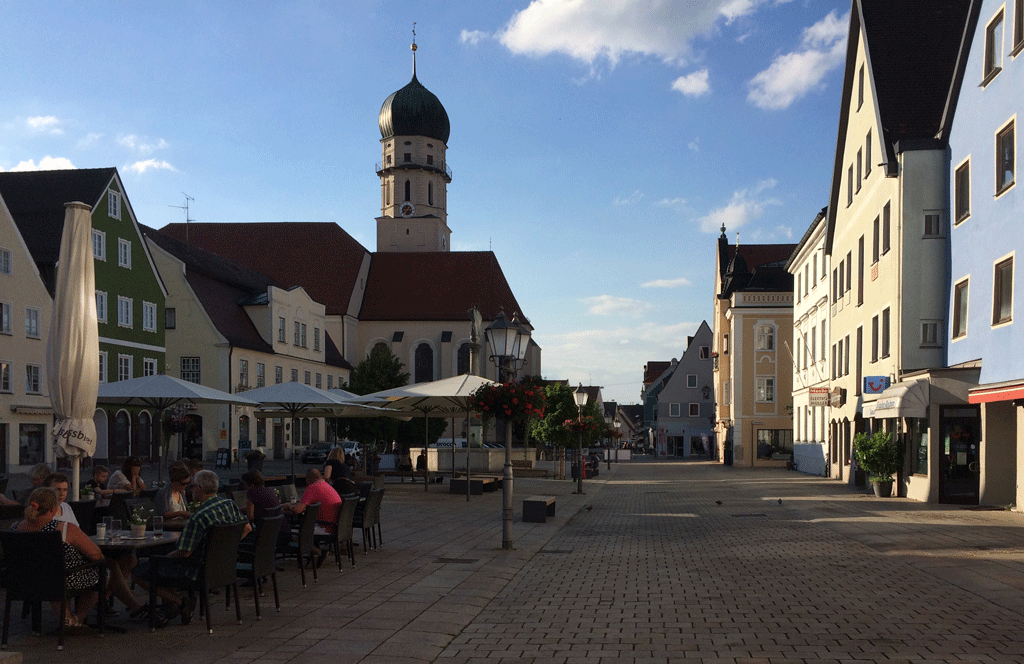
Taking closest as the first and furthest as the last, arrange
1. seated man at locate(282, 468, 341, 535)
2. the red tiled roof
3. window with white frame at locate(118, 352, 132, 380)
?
seated man at locate(282, 468, 341, 535) → window with white frame at locate(118, 352, 132, 380) → the red tiled roof

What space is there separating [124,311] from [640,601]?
41.9 m

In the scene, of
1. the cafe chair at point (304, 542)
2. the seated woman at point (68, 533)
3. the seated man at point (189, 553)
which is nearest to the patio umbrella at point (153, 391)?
the cafe chair at point (304, 542)

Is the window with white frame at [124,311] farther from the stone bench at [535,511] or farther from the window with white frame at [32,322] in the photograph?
the stone bench at [535,511]

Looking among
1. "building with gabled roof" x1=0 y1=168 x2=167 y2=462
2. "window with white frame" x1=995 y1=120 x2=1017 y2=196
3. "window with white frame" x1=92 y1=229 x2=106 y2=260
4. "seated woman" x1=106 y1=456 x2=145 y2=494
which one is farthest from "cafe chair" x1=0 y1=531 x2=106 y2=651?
"window with white frame" x1=92 y1=229 x2=106 y2=260

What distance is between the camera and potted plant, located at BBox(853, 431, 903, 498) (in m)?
26.4

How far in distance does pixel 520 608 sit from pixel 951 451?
674 inches

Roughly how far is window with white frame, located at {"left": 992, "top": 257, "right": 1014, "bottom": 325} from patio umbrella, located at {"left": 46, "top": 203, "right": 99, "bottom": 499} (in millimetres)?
17220

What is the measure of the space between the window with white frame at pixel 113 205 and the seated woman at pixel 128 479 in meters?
33.3

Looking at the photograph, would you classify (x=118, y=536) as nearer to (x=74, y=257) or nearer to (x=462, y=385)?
(x=74, y=257)

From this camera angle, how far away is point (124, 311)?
4728 centimetres

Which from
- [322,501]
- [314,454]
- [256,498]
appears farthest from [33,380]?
[256,498]

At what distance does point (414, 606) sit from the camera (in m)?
9.88

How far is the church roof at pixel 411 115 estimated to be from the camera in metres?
93.2

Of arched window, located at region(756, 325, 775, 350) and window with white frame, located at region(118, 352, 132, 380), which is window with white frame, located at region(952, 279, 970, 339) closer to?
arched window, located at region(756, 325, 775, 350)
